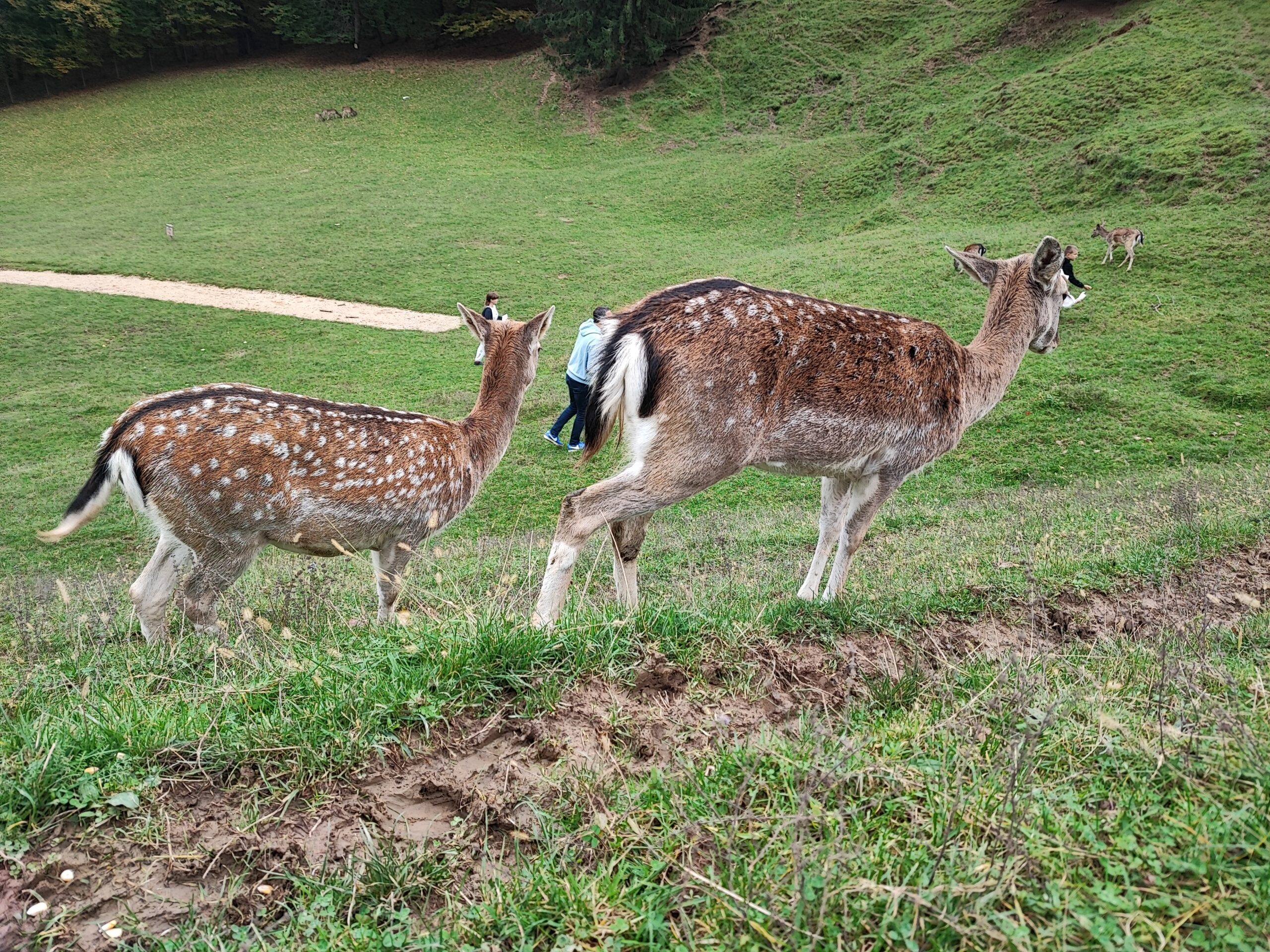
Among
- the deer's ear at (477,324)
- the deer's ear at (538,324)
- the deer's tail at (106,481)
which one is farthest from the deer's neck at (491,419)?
the deer's tail at (106,481)

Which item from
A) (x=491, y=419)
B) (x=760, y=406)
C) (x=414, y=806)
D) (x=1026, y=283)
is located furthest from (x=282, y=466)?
(x=1026, y=283)

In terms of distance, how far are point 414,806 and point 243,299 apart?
2177 centimetres

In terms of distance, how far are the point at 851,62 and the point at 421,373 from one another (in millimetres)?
27610

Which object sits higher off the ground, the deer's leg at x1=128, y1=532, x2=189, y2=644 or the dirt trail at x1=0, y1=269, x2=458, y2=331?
the dirt trail at x1=0, y1=269, x2=458, y2=331

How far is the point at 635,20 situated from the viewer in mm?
36469

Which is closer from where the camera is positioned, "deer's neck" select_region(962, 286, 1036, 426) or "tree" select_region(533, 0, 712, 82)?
"deer's neck" select_region(962, 286, 1036, 426)

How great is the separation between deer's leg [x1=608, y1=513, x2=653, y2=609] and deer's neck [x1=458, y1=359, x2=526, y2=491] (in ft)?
5.70

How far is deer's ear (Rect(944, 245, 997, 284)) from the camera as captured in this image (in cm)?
656

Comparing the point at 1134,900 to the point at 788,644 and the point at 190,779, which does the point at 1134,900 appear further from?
the point at 190,779

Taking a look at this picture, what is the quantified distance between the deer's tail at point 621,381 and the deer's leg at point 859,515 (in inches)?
80.3

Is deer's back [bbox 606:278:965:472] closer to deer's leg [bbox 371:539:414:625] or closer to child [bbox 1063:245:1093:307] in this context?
child [bbox 1063:245:1093:307]

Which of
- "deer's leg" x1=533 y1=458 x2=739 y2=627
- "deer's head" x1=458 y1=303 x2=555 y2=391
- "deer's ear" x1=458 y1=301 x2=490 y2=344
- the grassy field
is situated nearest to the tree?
the grassy field

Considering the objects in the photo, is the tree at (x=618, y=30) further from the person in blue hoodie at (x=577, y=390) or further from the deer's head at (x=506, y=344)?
the deer's head at (x=506, y=344)

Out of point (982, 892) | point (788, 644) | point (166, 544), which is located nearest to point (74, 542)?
point (166, 544)
